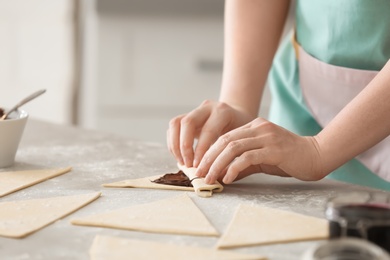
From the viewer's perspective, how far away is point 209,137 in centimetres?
130

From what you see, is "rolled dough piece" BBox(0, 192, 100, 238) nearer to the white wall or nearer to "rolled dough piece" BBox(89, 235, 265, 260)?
"rolled dough piece" BBox(89, 235, 265, 260)

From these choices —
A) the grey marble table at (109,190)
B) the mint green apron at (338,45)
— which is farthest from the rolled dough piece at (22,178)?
the mint green apron at (338,45)

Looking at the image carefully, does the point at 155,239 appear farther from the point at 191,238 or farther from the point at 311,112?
the point at 311,112

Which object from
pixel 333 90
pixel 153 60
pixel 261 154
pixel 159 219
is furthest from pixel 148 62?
pixel 159 219

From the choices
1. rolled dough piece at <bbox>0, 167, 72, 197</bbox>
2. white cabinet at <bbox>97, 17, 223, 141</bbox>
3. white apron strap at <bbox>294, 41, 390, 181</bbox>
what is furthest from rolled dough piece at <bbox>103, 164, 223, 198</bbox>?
white cabinet at <bbox>97, 17, 223, 141</bbox>

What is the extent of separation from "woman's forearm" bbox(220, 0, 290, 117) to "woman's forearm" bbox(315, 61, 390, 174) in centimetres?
31

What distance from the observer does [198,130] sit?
1341 millimetres

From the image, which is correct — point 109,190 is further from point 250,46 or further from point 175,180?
point 250,46

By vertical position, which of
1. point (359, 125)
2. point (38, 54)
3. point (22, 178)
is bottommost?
point (38, 54)

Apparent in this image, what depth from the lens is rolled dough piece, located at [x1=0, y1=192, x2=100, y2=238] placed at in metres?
1.03

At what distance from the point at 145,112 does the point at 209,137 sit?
152cm

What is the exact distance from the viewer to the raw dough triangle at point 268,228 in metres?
0.98

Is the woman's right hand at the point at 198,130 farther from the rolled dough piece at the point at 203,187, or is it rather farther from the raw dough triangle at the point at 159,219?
the raw dough triangle at the point at 159,219

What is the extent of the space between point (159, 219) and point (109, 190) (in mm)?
187
